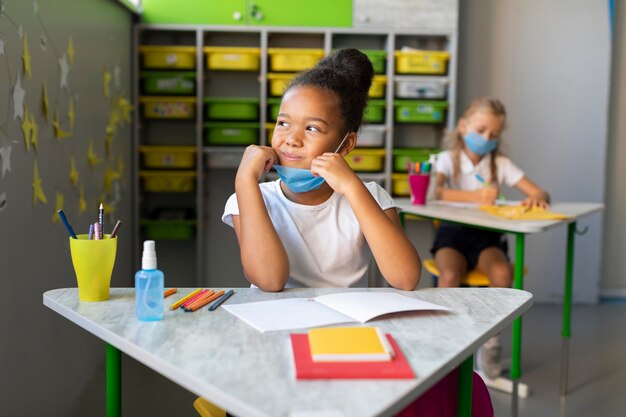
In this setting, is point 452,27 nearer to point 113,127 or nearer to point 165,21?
point 165,21

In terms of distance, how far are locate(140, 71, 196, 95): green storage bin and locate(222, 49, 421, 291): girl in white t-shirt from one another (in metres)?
2.29

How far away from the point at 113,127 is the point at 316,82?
1960mm

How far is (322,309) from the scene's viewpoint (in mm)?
1200

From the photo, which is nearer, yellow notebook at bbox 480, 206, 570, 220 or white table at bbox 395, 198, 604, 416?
white table at bbox 395, 198, 604, 416

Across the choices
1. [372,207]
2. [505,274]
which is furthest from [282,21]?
[372,207]

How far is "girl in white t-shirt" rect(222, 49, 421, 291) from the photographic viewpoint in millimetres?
1449

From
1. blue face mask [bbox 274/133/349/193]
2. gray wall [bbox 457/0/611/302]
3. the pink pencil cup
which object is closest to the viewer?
blue face mask [bbox 274/133/349/193]

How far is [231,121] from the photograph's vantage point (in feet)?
13.1

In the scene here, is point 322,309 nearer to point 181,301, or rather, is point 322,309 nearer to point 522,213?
point 181,301

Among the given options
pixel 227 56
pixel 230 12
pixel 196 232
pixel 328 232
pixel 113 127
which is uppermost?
pixel 230 12

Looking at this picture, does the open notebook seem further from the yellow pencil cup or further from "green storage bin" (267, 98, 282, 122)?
"green storage bin" (267, 98, 282, 122)

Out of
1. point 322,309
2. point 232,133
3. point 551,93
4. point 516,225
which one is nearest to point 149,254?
point 322,309

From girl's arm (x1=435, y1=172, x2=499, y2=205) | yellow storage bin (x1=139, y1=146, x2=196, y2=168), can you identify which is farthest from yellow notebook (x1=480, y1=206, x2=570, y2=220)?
yellow storage bin (x1=139, y1=146, x2=196, y2=168)

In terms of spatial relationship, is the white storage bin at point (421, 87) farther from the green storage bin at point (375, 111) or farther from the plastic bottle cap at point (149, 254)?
the plastic bottle cap at point (149, 254)
